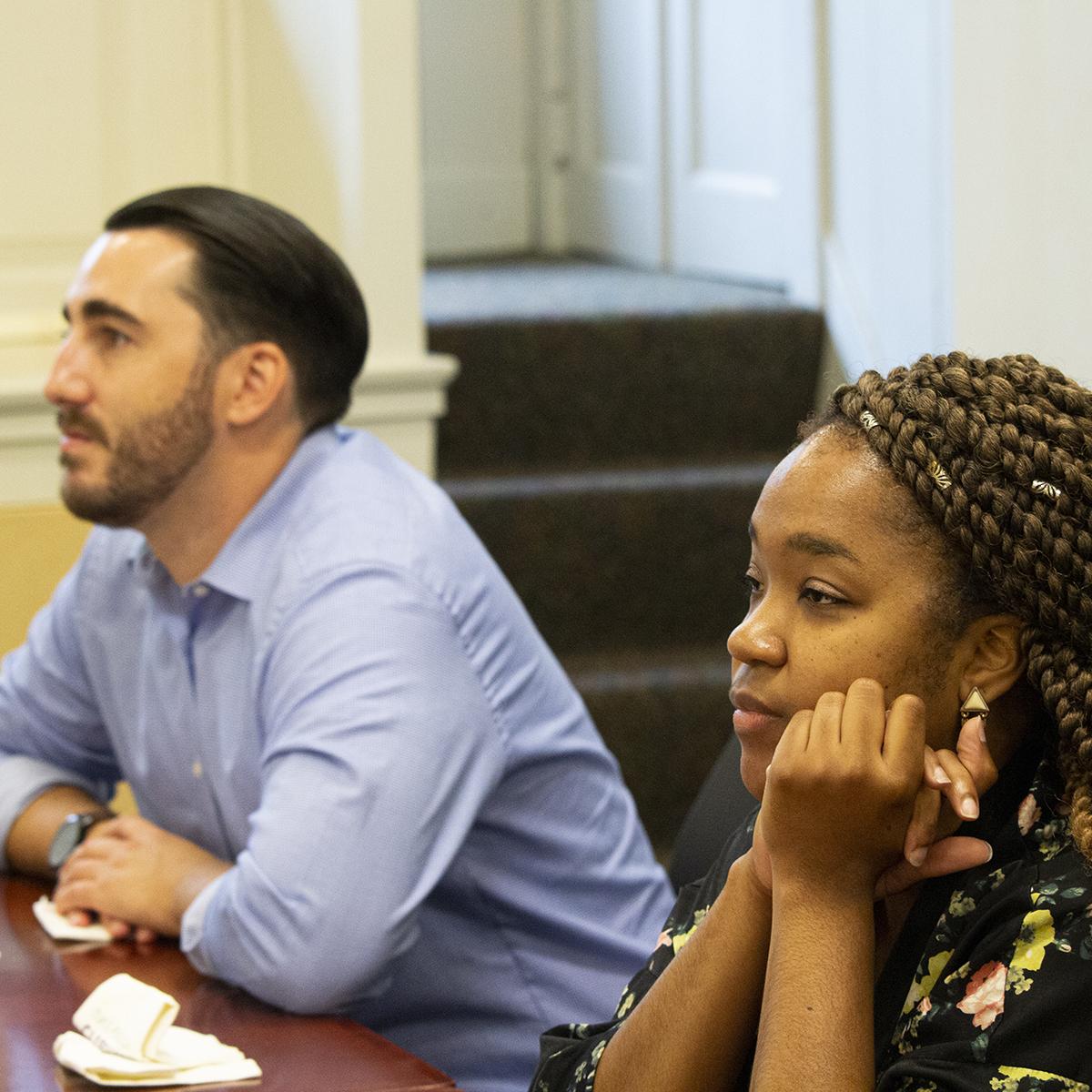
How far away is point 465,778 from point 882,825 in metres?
0.73

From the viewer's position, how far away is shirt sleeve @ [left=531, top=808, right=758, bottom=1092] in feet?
4.60

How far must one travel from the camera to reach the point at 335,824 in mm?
1731

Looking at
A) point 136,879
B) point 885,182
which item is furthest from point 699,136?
point 136,879

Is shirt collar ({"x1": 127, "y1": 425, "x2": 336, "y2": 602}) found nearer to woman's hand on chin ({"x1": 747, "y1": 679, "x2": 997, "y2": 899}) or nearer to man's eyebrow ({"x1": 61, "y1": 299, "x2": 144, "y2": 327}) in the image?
man's eyebrow ({"x1": 61, "y1": 299, "x2": 144, "y2": 327})

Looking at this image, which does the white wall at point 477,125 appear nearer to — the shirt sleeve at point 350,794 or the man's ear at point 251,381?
the man's ear at point 251,381

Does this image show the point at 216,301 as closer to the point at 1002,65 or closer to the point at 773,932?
the point at 773,932

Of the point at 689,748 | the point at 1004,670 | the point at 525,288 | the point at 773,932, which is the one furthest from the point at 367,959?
the point at 525,288

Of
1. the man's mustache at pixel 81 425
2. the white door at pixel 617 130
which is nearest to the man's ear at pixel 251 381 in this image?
the man's mustache at pixel 81 425

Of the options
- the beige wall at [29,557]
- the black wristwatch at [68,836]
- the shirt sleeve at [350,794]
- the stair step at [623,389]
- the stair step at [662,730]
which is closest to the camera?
the shirt sleeve at [350,794]

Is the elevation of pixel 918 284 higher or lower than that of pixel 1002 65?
lower

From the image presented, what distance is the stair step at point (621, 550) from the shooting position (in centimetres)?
342

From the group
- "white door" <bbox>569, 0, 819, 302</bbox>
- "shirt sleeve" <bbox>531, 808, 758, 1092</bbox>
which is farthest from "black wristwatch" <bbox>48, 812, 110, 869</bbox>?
"white door" <bbox>569, 0, 819, 302</bbox>

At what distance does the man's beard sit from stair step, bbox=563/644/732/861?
1.26 m

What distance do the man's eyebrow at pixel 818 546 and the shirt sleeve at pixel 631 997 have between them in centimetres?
29
